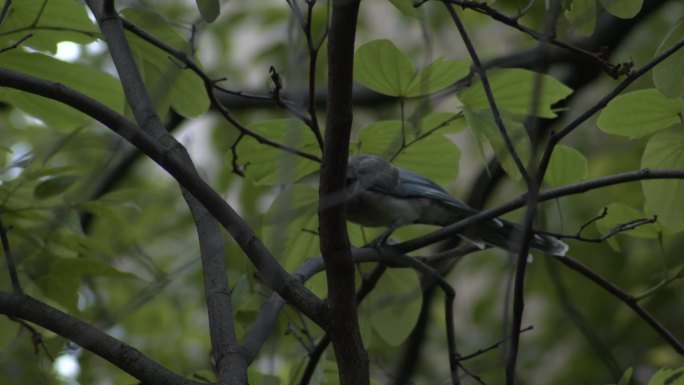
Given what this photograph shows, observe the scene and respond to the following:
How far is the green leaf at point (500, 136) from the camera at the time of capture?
6.18 feet

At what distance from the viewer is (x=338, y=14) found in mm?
1417

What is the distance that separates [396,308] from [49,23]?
114 cm

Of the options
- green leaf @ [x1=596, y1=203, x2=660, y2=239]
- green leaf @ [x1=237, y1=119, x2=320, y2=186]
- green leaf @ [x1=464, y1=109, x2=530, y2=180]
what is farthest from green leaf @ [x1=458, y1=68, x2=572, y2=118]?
green leaf @ [x1=237, y1=119, x2=320, y2=186]

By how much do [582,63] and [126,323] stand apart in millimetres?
2641

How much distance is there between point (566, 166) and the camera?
2.14 metres

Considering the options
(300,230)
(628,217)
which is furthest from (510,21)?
(300,230)

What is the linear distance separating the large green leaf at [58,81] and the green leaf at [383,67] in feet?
2.15

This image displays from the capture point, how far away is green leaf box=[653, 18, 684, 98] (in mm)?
1766

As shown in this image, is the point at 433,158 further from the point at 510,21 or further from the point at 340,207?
the point at 340,207

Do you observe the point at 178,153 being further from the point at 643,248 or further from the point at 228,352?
the point at 643,248

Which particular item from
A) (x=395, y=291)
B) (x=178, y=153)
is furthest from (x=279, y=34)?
(x=178, y=153)

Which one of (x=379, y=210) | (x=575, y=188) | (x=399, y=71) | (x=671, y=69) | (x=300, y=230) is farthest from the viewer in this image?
(x=379, y=210)

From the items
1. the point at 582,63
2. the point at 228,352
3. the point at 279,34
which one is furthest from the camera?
the point at 279,34

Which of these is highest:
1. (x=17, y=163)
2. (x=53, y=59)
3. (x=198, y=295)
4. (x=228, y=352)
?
(x=198, y=295)
